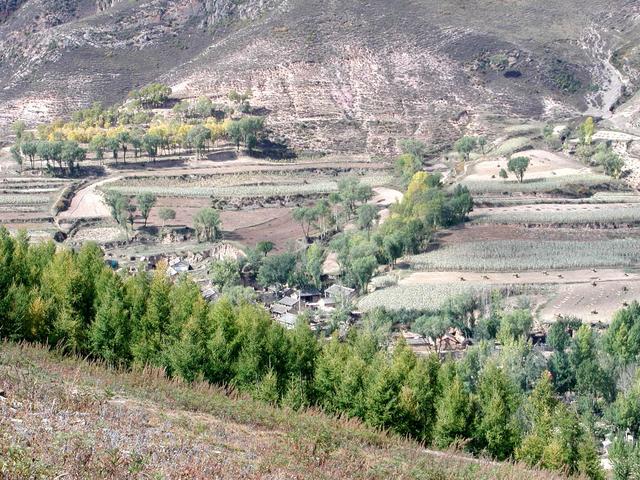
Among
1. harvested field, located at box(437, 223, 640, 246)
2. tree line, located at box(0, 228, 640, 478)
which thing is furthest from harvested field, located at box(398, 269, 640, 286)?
tree line, located at box(0, 228, 640, 478)

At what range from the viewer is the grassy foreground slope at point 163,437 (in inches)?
485

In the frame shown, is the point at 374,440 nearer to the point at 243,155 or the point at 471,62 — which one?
the point at 243,155

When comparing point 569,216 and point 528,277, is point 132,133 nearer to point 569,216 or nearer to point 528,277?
point 569,216

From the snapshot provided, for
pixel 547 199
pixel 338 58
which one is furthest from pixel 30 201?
pixel 338 58

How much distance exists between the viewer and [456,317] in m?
49.0

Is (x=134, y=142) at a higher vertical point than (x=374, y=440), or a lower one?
higher

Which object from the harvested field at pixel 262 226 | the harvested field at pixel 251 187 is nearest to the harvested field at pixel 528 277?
the harvested field at pixel 262 226

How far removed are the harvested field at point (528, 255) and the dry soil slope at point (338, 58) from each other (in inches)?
1802

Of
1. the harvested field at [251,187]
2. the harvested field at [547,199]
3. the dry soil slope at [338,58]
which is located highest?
the dry soil slope at [338,58]

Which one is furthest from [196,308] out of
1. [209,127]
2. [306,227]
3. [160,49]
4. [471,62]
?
[160,49]

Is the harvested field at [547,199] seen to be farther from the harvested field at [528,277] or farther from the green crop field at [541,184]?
the harvested field at [528,277]

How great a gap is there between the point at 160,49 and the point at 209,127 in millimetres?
45776

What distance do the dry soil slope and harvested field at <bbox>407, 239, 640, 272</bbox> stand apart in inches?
1802

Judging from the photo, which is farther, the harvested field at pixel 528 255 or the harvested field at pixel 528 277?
the harvested field at pixel 528 255
